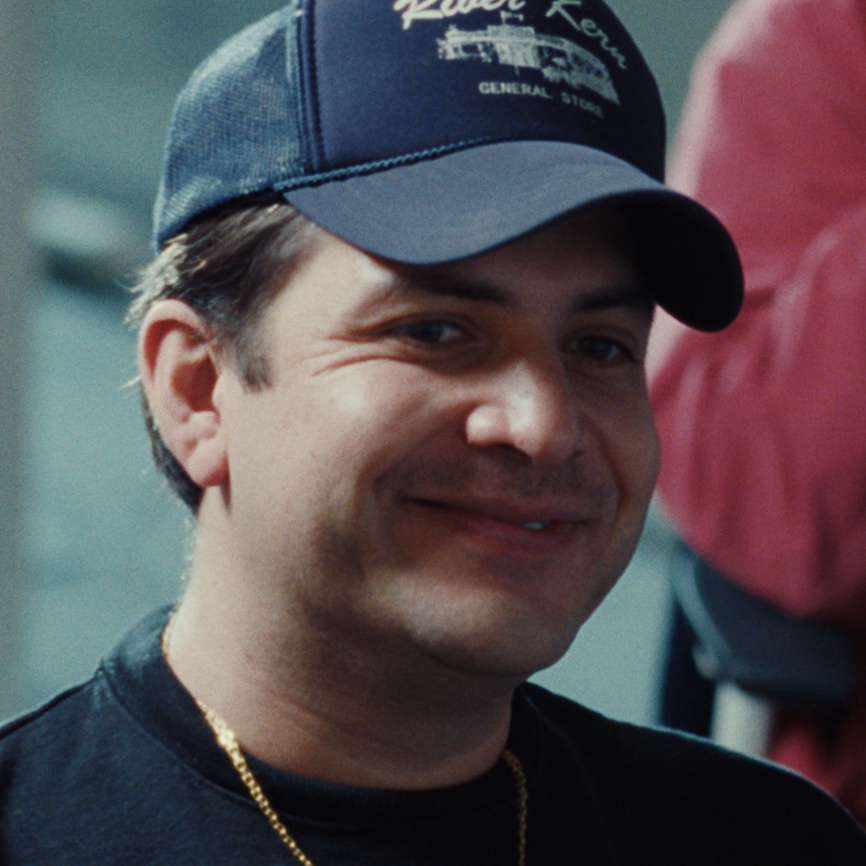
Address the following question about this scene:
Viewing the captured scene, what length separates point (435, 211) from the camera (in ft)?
3.30

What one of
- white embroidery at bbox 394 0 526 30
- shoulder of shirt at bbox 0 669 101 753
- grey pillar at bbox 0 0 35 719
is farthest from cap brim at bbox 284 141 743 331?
grey pillar at bbox 0 0 35 719

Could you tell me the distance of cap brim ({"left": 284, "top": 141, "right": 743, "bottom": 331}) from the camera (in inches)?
38.7

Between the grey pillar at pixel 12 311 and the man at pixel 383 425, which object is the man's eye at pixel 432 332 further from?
the grey pillar at pixel 12 311

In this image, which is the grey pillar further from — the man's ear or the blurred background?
the man's ear

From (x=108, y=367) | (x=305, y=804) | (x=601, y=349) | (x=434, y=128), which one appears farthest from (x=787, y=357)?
(x=108, y=367)

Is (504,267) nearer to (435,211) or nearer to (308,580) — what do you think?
(435,211)

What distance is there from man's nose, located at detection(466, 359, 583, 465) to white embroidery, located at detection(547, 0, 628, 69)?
278mm

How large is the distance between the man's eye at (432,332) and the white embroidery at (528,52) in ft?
0.66

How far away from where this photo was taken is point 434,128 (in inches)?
41.5

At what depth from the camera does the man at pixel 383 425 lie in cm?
100

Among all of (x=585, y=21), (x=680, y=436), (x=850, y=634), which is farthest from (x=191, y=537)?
(x=850, y=634)

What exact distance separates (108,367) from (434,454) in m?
4.08

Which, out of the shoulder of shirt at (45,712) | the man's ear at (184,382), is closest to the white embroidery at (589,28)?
the man's ear at (184,382)

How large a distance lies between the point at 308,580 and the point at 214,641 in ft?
0.41
